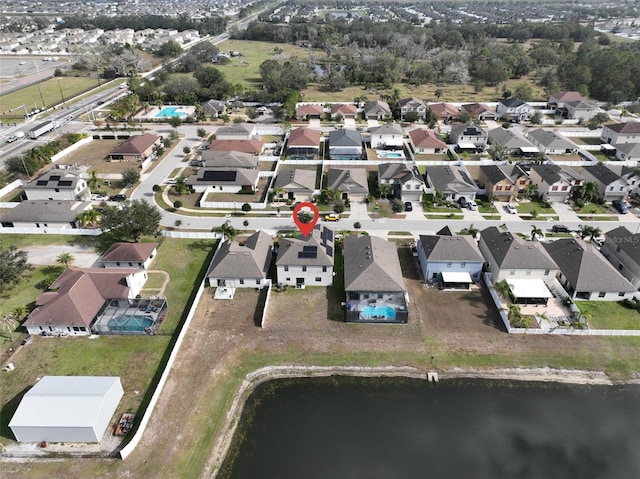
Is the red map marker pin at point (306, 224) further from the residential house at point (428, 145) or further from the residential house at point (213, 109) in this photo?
the residential house at point (213, 109)

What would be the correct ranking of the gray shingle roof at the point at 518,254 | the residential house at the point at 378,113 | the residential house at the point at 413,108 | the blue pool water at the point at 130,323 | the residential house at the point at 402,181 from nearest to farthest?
the blue pool water at the point at 130,323 → the gray shingle roof at the point at 518,254 → the residential house at the point at 402,181 → the residential house at the point at 413,108 → the residential house at the point at 378,113

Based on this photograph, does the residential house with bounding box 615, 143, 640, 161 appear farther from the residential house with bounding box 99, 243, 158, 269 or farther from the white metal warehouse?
the white metal warehouse

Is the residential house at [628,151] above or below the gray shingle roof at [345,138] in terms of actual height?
below

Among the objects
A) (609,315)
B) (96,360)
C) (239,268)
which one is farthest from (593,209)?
(96,360)

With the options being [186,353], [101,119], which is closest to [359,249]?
[186,353]

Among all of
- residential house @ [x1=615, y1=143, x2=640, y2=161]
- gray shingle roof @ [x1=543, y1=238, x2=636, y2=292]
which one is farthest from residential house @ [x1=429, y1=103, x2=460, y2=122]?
gray shingle roof @ [x1=543, y1=238, x2=636, y2=292]

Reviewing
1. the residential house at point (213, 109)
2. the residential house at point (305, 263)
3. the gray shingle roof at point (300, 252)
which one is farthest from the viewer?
the residential house at point (213, 109)

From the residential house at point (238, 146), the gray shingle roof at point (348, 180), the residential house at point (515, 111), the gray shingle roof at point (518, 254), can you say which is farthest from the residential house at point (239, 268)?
the residential house at point (515, 111)
